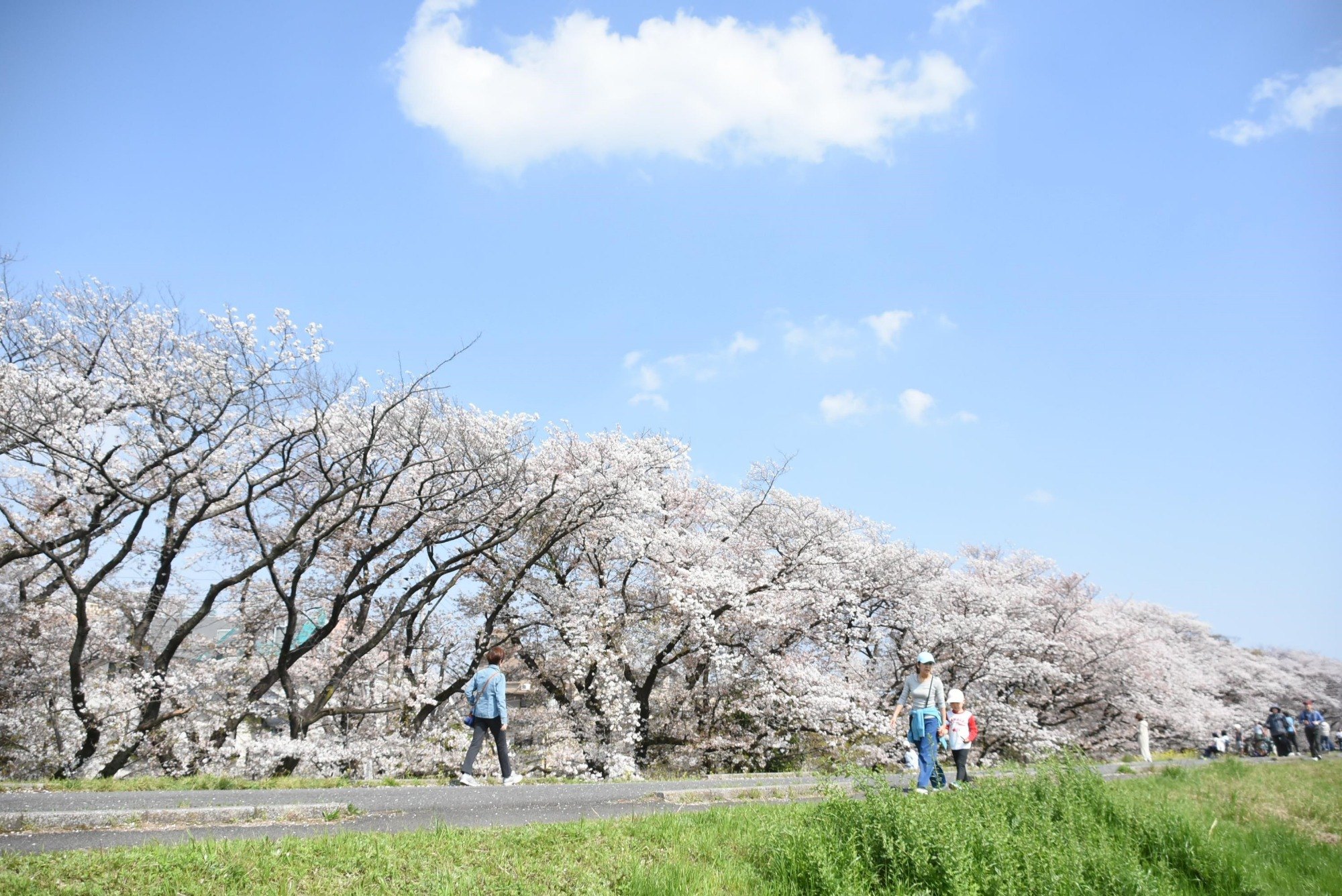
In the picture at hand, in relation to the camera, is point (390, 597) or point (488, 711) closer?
point (488, 711)

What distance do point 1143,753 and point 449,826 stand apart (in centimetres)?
2228

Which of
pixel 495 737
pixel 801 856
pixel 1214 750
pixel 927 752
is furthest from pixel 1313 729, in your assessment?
pixel 495 737

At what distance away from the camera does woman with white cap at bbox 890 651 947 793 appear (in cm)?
880

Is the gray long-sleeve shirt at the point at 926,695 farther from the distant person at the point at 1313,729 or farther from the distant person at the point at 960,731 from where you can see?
the distant person at the point at 1313,729

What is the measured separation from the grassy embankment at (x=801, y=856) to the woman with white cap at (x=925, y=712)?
63cm

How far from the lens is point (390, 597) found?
1758 centimetres

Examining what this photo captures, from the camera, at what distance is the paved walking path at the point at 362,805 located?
561cm

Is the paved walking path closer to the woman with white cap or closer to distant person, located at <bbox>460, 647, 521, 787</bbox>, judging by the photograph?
distant person, located at <bbox>460, 647, 521, 787</bbox>

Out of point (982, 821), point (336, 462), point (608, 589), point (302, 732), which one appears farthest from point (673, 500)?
point (982, 821)

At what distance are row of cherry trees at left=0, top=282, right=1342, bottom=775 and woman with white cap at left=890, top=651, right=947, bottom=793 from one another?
6058mm

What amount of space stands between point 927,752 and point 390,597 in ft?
42.7

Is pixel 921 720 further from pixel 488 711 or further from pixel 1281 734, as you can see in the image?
pixel 1281 734

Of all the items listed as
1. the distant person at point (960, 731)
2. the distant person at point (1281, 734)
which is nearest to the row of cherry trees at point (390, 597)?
the distant person at point (960, 731)

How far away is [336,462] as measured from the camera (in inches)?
629
